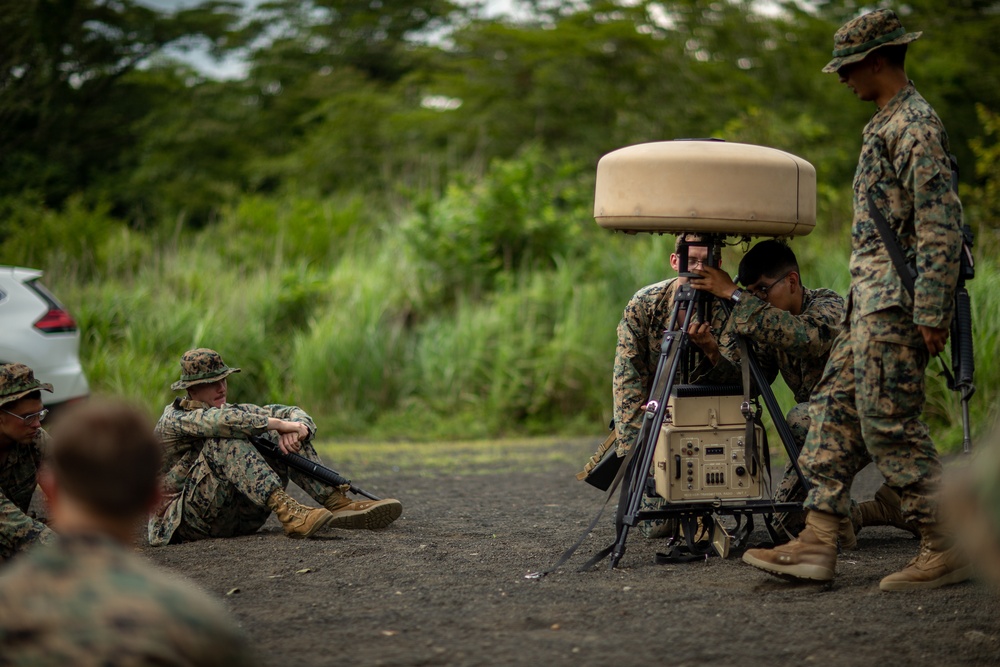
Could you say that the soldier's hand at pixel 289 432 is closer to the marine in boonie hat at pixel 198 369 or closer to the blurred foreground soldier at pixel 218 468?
the blurred foreground soldier at pixel 218 468

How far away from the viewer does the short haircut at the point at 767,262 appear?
228 inches

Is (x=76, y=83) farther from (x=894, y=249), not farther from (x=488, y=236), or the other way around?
(x=894, y=249)

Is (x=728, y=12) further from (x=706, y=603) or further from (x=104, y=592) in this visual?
(x=104, y=592)

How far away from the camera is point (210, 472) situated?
6145 millimetres

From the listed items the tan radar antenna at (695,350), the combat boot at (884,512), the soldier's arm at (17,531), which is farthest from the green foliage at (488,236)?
the soldier's arm at (17,531)

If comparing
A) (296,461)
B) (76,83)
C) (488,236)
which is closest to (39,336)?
(296,461)

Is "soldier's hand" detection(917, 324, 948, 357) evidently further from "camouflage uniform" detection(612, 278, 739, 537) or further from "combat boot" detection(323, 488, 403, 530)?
"combat boot" detection(323, 488, 403, 530)

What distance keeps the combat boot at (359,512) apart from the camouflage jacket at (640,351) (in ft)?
4.75

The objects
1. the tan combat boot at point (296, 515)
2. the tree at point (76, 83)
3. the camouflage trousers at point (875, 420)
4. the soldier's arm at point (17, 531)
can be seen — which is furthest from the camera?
the tree at point (76, 83)

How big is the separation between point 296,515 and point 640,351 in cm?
207

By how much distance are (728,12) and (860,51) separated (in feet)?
54.0

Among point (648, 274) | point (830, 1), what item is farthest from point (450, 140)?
point (648, 274)

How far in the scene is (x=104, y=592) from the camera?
7.51ft

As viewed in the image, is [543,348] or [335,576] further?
[543,348]
